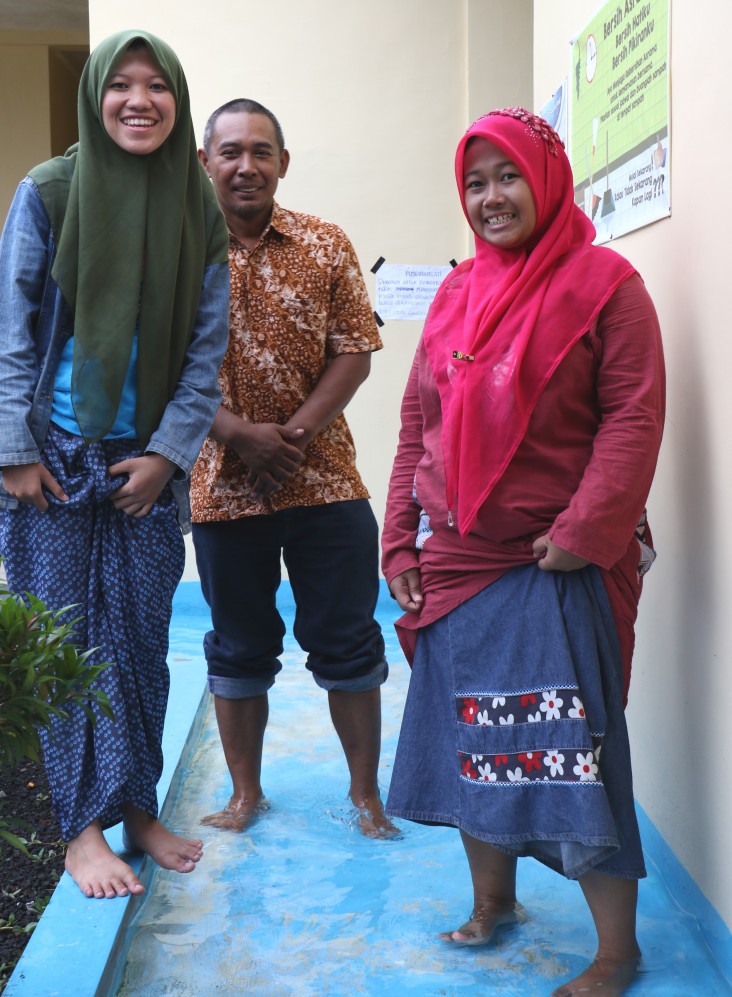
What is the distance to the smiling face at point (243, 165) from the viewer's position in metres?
2.73

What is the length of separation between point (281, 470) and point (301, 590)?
15.5 inches

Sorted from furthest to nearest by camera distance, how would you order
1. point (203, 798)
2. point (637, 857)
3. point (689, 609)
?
point (203, 798) → point (689, 609) → point (637, 857)

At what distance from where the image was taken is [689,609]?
239 cm

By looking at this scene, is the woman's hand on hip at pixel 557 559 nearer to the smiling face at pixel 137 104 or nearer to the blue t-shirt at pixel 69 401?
the blue t-shirt at pixel 69 401

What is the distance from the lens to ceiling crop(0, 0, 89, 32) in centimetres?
718

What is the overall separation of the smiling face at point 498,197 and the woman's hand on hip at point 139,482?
2.82ft

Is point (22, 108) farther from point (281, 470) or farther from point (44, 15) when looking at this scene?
point (281, 470)

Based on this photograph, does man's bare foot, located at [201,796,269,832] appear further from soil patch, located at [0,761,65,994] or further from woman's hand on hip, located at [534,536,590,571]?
woman's hand on hip, located at [534,536,590,571]

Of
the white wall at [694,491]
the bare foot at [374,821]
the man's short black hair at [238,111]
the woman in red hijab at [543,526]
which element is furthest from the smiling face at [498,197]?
the bare foot at [374,821]

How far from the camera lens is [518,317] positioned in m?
2.04

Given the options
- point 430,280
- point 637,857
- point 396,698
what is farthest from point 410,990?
point 430,280

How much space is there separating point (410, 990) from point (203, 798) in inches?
47.9

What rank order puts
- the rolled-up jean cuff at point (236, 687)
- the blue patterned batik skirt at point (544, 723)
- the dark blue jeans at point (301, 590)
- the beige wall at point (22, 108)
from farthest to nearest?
the beige wall at point (22, 108), the rolled-up jean cuff at point (236, 687), the dark blue jeans at point (301, 590), the blue patterned batik skirt at point (544, 723)

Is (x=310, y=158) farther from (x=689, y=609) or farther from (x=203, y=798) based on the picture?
(x=689, y=609)
